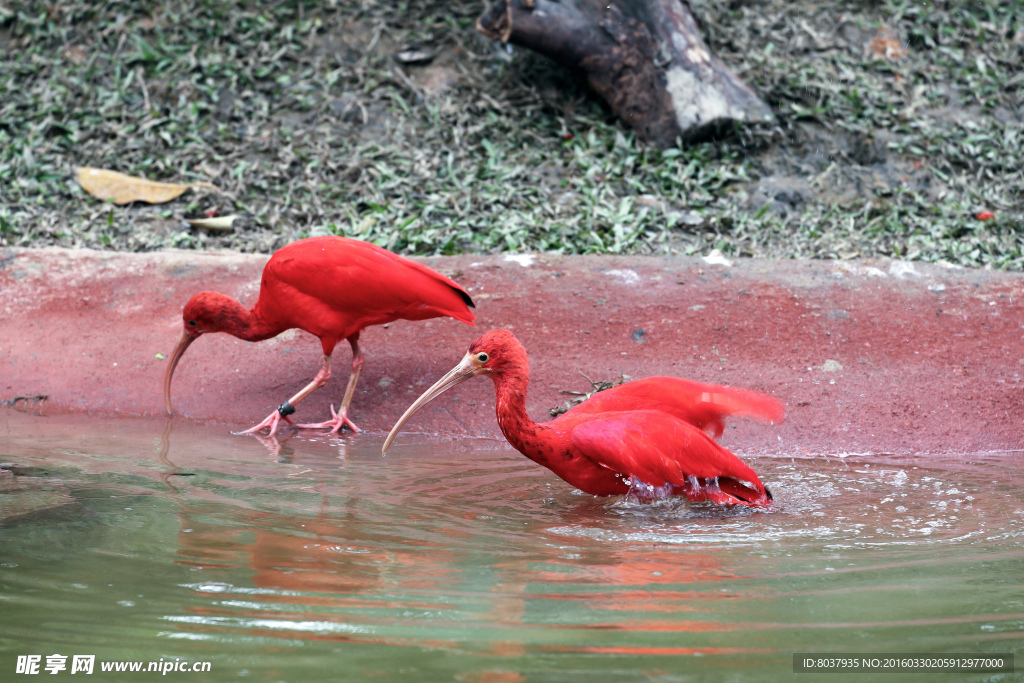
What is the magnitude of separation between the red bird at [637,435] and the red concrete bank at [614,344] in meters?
0.81

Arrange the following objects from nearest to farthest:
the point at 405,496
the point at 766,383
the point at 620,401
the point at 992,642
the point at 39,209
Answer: the point at 992,642, the point at 405,496, the point at 620,401, the point at 766,383, the point at 39,209

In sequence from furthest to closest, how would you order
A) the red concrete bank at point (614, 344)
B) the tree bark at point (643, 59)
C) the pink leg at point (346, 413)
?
1. the tree bark at point (643, 59)
2. the pink leg at point (346, 413)
3. the red concrete bank at point (614, 344)

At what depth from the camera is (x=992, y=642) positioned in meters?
2.25

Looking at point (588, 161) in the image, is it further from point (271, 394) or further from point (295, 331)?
point (271, 394)

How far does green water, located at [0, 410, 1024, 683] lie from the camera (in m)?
2.19

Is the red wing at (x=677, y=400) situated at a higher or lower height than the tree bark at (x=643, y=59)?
lower

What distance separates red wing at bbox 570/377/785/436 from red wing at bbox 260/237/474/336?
3.89ft

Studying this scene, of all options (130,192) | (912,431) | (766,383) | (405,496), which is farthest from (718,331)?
(130,192)

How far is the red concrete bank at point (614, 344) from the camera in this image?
4.79 m

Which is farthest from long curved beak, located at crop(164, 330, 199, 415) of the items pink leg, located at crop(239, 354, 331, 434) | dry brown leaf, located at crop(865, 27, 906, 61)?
dry brown leaf, located at crop(865, 27, 906, 61)

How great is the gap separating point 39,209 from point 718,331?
5706 mm

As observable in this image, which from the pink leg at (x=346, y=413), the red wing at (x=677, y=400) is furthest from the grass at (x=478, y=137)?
the red wing at (x=677, y=400)

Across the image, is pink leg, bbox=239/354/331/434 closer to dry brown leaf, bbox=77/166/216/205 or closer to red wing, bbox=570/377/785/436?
red wing, bbox=570/377/785/436

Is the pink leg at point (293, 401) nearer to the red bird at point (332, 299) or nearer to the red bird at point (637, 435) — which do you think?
the red bird at point (332, 299)
